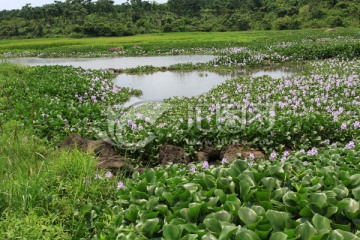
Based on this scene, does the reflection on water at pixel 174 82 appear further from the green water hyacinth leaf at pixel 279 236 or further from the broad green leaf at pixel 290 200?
the green water hyacinth leaf at pixel 279 236

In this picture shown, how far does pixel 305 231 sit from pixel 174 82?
12.9 meters

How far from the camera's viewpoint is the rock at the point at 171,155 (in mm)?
5655

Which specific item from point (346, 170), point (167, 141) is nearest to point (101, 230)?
point (346, 170)

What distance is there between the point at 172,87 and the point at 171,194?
1085 cm

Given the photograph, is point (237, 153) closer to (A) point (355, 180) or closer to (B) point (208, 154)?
(B) point (208, 154)

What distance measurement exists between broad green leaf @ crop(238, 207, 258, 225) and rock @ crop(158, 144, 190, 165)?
304 cm

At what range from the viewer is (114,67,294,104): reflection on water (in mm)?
12578

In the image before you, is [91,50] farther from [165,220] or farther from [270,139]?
[165,220]

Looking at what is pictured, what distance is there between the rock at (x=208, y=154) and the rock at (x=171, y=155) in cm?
21

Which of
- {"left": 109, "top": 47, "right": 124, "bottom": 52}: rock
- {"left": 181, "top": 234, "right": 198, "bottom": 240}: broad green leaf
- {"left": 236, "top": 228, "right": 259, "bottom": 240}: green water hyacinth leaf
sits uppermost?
{"left": 109, "top": 47, "right": 124, "bottom": 52}: rock

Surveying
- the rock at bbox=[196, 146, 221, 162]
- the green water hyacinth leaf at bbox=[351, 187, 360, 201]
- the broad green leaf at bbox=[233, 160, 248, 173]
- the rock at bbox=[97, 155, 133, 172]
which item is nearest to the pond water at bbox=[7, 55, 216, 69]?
the rock at bbox=[196, 146, 221, 162]

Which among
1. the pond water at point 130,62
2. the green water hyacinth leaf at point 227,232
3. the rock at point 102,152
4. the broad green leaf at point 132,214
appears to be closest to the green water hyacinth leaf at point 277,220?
the green water hyacinth leaf at point 227,232

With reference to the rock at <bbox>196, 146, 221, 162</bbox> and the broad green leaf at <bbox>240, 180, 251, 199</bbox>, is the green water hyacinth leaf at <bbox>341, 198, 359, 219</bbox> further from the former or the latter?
the rock at <bbox>196, 146, 221, 162</bbox>

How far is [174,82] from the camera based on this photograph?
15.0m
